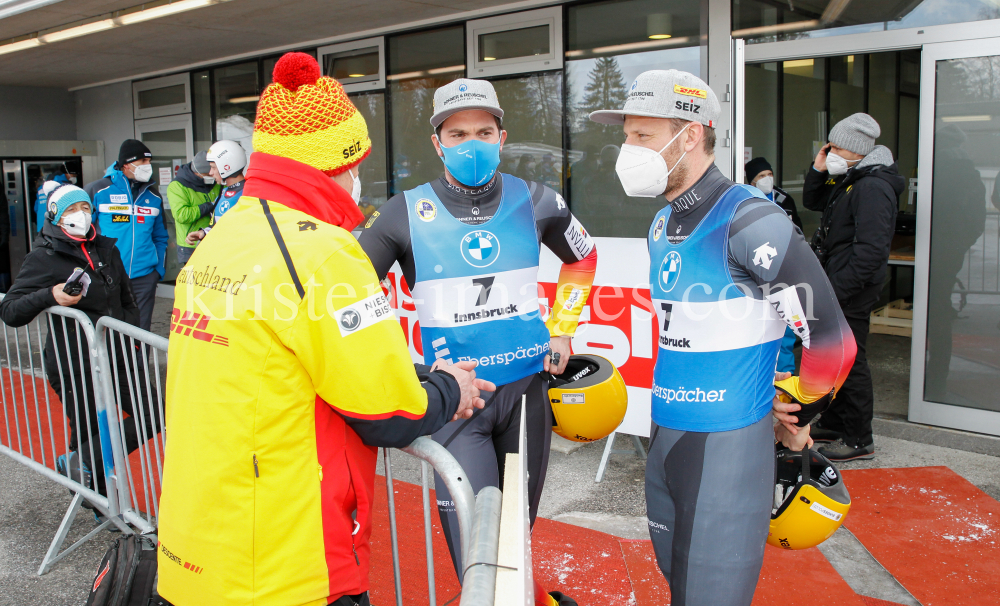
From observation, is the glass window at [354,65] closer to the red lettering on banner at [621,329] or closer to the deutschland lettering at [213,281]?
the red lettering on banner at [621,329]

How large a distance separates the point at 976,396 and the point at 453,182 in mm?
4300

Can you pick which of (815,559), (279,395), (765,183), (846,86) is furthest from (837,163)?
(846,86)

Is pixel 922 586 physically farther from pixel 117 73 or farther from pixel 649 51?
pixel 117 73

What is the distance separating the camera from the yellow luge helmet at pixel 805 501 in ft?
7.52

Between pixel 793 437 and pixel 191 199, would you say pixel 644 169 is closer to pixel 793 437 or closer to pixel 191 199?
pixel 793 437

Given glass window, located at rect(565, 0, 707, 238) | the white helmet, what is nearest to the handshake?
the white helmet

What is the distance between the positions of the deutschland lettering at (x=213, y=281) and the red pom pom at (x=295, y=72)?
47cm

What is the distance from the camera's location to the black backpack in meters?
1.92

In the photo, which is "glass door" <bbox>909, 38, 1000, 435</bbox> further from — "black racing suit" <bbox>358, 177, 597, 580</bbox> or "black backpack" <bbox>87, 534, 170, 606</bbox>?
"black backpack" <bbox>87, 534, 170, 606</bbox>

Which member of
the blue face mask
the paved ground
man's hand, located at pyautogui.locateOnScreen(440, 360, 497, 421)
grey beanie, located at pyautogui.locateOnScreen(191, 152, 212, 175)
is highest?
grey beanie, located at pyautogui.locateOnScreen(191, 152, 212, 175)

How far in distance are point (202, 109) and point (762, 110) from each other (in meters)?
8.16

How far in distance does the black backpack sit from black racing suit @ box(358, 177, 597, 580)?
0.96m

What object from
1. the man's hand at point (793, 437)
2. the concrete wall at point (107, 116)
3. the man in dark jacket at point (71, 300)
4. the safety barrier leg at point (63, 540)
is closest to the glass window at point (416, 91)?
the man in dark jacket at point (71, 300)

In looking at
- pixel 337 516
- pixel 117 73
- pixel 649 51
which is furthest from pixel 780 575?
pixel 117 73
